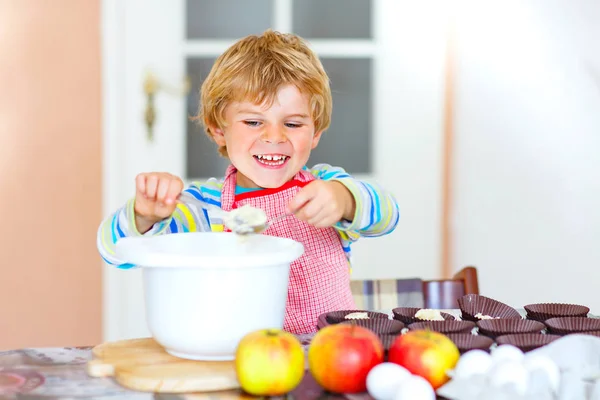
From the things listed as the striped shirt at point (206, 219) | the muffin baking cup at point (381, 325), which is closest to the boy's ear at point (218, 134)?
the striped shirt at point (206, 219)

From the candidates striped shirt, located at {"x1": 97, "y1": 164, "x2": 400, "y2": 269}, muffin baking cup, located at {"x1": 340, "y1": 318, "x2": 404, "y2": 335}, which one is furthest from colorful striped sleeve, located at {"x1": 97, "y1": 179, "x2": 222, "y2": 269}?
muffin baking cup, located at {"x1": 340, "y1": 318, "x2": 404, "y2": 335}

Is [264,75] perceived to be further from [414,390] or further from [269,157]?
[414,390]

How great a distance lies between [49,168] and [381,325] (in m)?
1.82

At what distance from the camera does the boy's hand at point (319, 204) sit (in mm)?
1147

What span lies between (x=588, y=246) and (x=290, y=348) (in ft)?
4.73

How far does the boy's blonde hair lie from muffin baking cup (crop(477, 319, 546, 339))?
1.86 feet

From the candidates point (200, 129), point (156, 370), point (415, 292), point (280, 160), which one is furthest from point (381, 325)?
point (200, 129)

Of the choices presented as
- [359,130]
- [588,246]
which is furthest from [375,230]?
[359,130]

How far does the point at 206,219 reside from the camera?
146 cm

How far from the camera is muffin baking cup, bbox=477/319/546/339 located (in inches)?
39.0

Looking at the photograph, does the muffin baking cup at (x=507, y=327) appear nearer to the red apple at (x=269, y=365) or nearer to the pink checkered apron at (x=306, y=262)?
the red apple at (x=269, y=365)

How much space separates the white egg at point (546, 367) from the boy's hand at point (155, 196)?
0.54 m

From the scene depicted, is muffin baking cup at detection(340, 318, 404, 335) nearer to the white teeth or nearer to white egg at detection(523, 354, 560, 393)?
white egg at detection(523, 354, 560, 393)

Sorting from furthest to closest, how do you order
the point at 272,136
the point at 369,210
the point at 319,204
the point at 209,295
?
the point at 272,136
the point at 369,210
the point at 319,204
the point at 209,295
